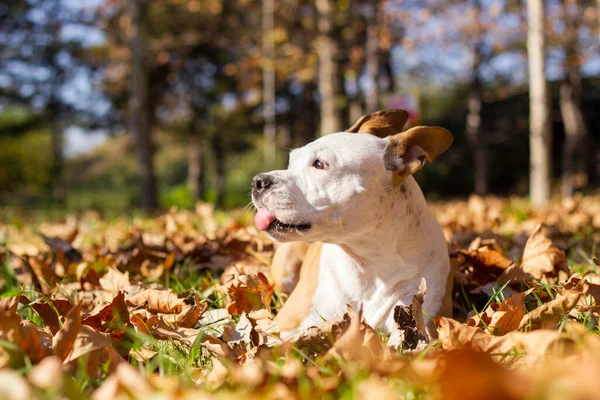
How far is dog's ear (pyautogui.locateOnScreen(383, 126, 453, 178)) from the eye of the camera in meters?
2.14

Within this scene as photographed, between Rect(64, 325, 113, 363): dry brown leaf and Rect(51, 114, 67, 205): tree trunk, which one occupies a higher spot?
Rect(64, 325, 113, 363): dry brown leaf

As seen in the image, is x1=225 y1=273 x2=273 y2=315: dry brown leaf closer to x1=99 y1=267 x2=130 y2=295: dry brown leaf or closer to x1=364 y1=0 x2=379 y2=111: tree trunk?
x1=99 y1=267 x2=130 y2=295: dry brown leaf

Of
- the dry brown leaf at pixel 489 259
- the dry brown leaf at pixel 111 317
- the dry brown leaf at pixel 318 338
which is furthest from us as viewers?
the dry brown leaf at pixel 489 259

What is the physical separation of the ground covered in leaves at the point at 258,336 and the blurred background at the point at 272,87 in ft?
18.4

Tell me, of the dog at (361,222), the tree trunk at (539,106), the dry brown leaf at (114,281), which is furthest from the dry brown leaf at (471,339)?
the tree trunk at (539,106)

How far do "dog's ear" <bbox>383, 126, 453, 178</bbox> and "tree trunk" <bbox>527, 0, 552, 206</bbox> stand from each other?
18.4 ft

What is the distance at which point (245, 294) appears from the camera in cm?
224

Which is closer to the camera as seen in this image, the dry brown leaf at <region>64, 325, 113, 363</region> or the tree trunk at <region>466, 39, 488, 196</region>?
the dry brown leaf at <region>64, 325, 113, 363</region>

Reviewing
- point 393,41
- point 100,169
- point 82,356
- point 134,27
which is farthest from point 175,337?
point 100,169

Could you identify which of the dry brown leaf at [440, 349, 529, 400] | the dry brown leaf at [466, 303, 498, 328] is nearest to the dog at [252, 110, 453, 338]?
the dry brown leaf at [466, 303, 498, 328]

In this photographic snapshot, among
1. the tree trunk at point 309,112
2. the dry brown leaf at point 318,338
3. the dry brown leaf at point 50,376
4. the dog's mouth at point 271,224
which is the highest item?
the dry brown leaf at point 50,376

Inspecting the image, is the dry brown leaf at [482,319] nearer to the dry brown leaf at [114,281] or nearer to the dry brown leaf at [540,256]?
the dry brown leaf at [540,256]

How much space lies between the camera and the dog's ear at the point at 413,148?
214 centimetres

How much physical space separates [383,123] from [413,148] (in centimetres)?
40
